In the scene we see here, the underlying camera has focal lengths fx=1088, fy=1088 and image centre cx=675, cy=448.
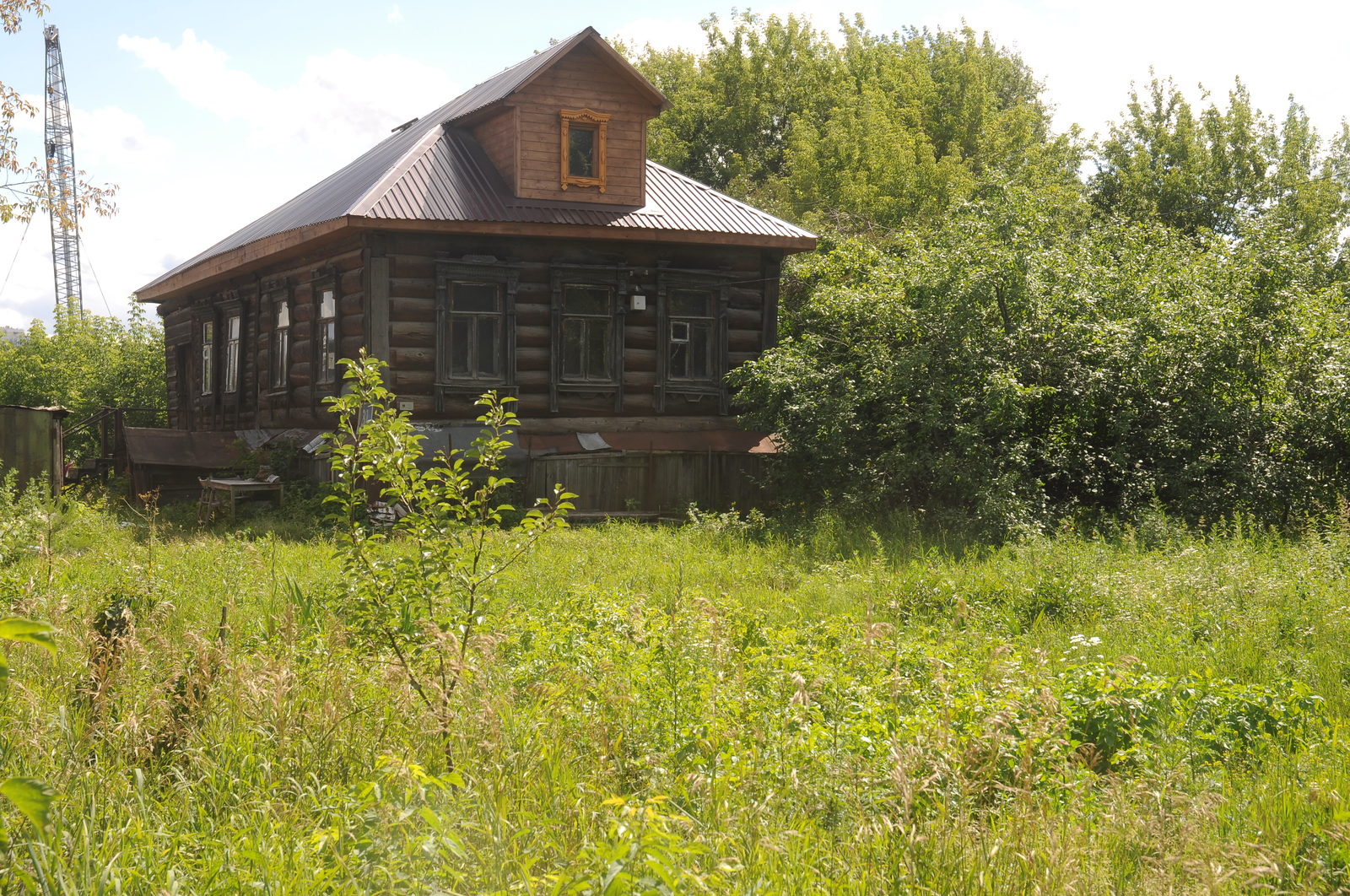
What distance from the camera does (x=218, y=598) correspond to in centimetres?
836

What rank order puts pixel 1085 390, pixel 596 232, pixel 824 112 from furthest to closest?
pixel 824 112 → pixel 596 232 → pixel 1085 390

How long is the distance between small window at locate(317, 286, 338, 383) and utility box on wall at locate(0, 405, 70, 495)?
3.76m

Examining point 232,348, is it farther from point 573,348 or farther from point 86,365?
point 86,365

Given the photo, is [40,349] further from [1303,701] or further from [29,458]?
[1303,701]

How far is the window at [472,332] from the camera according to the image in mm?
15750

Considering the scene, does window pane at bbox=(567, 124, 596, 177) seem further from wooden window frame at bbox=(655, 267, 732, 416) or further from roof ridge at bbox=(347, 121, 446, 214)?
roof ridge at bbox=(347, 121, 446, 214)

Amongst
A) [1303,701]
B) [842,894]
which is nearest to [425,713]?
[842,894]

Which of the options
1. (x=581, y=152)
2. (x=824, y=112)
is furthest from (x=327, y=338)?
(x=824, y=112)

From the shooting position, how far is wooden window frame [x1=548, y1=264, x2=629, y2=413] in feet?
53.6

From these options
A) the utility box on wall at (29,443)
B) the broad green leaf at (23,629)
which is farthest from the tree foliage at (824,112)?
the broad green leaf at (23,629)

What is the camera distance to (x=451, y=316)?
51.6 ft

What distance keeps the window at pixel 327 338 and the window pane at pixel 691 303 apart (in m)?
5.23

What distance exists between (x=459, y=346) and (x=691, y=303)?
385 centimetres

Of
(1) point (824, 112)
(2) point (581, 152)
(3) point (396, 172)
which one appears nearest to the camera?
(3) point (396, 172)
